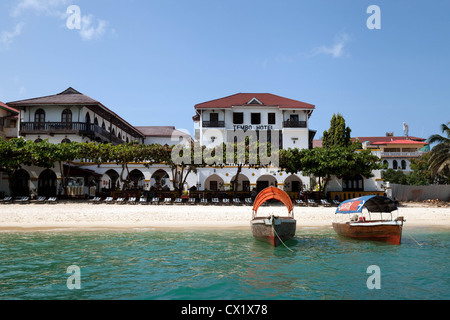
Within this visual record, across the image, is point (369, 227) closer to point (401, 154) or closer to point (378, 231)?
point (378, 231)

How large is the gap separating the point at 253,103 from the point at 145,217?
24206mm

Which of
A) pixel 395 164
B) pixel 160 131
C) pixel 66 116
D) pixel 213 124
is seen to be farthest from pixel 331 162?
pixel 395 164

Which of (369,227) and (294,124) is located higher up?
(294,124)

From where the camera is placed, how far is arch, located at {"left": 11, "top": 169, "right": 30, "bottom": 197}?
1215 inches

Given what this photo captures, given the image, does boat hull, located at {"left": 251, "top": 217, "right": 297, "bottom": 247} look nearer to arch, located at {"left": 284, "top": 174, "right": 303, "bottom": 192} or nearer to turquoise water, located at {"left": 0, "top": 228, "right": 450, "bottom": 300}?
turquoise water, located at {"left": 0, "top": 228, "right": 450, "bottom": 300}

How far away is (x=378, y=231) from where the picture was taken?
15.2m

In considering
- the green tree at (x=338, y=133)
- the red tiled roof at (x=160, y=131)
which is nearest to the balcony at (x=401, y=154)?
the green tree at (x=338, y=133)

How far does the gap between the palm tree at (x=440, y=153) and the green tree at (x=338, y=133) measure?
1037cm

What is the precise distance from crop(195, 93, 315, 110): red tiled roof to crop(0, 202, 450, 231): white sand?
1822 centimetres

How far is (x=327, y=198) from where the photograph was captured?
30594mm

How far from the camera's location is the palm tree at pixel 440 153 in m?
33.0
